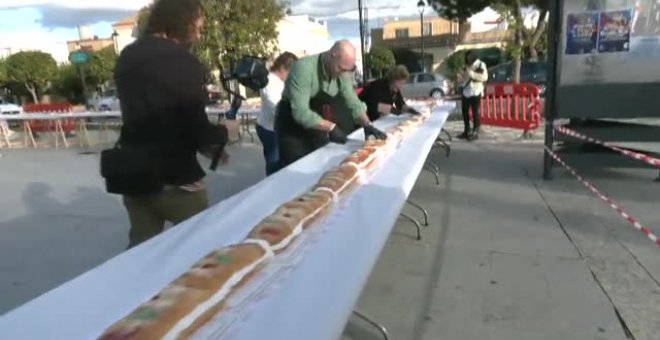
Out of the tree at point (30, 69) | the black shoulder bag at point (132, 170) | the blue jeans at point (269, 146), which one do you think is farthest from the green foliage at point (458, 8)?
the tree at point (30, 69)

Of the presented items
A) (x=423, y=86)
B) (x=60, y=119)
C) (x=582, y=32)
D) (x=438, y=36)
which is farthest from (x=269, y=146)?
(x=438, y=36)

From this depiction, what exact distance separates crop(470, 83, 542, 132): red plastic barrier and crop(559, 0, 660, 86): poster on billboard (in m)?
3.21

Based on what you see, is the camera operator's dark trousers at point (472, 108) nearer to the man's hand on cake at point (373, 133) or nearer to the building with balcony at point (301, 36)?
the man's hand on cake at point (373, 133)

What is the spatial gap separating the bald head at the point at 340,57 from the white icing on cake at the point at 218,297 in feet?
7.75

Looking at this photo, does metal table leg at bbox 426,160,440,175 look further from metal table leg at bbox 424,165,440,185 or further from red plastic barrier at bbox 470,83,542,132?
red plastic barrier at bbox 470,83,542,132

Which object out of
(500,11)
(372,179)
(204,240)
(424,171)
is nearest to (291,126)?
(372,179)

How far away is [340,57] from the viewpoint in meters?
4.14

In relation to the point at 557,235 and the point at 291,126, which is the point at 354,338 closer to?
the point at 291,126

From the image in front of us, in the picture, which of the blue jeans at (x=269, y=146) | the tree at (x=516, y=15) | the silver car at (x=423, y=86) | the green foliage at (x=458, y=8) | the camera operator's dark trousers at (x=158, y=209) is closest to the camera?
the camera operator's dark trousers at (x=158, y=209)

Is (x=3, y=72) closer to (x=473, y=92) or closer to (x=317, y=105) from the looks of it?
(x=473, y=92)

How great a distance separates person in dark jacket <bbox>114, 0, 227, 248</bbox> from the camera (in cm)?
237

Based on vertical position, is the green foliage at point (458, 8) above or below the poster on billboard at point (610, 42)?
above

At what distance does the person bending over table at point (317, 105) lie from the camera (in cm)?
414

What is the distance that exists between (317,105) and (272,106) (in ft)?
3.16
